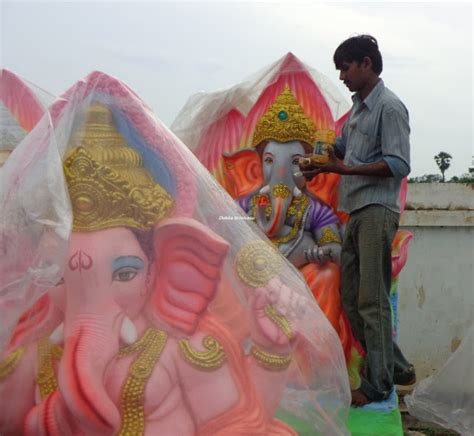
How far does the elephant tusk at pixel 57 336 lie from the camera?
2.48m

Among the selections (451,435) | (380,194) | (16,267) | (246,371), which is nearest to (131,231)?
(16,267)

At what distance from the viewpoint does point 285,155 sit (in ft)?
12.7

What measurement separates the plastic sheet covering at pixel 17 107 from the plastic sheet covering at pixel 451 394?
265 centimetres

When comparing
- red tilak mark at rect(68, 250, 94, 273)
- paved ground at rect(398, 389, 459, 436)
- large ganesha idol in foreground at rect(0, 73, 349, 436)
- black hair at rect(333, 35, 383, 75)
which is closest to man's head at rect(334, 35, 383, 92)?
black hair at rect(333, 35, 383, 75)

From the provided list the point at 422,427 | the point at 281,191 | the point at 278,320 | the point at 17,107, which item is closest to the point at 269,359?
the point at 278,320

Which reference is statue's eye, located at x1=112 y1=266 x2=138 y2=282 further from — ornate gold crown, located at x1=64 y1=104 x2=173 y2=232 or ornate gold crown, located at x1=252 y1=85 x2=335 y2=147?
ornate gold crown, located at x1=252 y1=85 x2=335 y2=147

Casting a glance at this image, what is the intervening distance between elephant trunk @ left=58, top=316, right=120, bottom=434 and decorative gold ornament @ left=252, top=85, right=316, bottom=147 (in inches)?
66.5

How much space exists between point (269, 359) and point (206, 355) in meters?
0.21

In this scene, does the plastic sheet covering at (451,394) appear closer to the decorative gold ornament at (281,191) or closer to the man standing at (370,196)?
the man standing at (370,196)

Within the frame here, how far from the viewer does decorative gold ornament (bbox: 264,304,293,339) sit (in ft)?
8.66

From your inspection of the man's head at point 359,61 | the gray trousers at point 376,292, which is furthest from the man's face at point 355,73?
the gray trousers at point 376,292

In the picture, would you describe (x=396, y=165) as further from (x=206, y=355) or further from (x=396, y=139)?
(x=206, y=355)

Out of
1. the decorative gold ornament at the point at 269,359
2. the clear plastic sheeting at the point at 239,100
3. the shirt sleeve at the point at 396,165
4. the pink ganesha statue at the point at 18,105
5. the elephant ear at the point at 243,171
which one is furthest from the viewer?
the clear plastic sheeting at the point at 239,100

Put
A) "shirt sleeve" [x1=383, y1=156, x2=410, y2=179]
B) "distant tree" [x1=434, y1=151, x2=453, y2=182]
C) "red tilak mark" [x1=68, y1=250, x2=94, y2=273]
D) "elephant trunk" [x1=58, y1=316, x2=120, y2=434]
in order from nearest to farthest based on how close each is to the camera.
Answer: "elephant trunk" [x1=58, y1=316, x2=120, y2=434], "red tilak mark" [x1=68, y1=250, x2=94, y2=273], "shirt sleeve" [x1=383, y1=156, x2=410, y2=179], "distant tree" [x1=434, y1=151, x2=453, y2=182]
